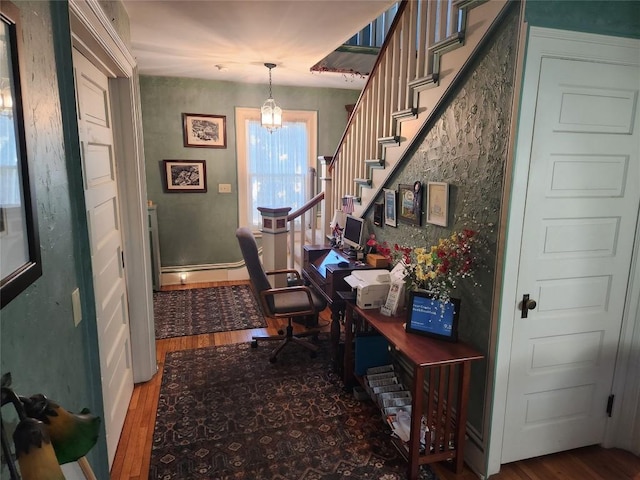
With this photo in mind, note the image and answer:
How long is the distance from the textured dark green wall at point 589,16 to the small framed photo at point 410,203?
1.03 m

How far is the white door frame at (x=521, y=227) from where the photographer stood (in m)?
1.69

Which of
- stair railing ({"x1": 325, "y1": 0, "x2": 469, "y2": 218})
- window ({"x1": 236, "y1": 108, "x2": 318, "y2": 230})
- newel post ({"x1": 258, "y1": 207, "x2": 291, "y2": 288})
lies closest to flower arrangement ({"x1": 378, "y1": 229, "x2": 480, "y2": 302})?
stair railing ({"x1": 325, "y1": 0, "x2": 469, "y2": 218})

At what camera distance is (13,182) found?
88 centimetres

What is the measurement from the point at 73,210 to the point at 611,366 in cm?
259

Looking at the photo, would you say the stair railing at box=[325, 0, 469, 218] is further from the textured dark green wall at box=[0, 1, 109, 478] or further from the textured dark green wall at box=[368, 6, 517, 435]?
the textured dark green wall at box=[0, 1, 109, 478]

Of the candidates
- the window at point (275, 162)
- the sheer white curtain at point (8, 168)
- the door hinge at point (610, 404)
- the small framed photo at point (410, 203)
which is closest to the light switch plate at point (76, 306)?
the sheer white curtain at point (8, 168)

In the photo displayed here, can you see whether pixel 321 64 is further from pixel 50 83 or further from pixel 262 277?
pixel 50 83

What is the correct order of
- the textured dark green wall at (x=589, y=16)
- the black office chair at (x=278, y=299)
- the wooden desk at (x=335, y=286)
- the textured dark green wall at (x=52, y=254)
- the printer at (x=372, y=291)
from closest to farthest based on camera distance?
the textured dark green wall at (x=52, y=254), the textured dark green wall at (x=589, y=16), the printer at (x=372, y=291), the wooden desk at (x=335, y=286), the black office chair at (x=278, y=299)

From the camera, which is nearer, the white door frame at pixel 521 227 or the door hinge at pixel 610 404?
the white door frame at pixel 521 227

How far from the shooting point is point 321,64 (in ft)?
13.8

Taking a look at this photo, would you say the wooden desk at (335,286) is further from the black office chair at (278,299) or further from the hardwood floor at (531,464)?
the hardwood floor at (531,464)

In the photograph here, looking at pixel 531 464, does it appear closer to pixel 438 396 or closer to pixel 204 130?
pixel 438 396

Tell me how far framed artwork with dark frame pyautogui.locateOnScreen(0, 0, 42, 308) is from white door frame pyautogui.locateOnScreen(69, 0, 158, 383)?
1.31m

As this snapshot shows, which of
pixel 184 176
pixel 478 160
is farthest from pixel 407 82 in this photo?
pixel 184 176
